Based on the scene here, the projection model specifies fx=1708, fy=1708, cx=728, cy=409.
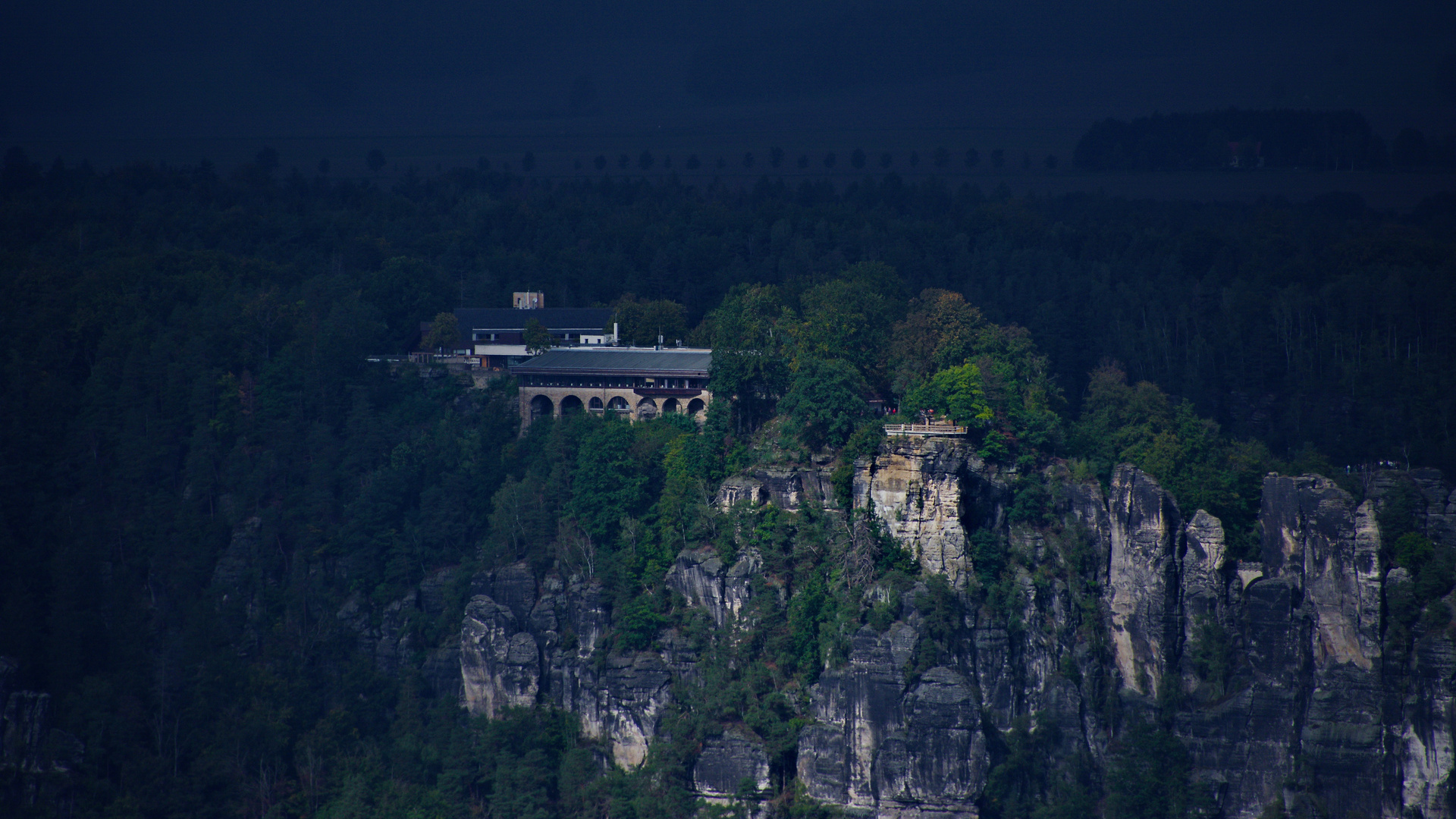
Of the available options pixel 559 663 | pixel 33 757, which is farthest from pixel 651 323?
pixel 33 757

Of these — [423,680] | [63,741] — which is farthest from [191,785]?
[423,680]

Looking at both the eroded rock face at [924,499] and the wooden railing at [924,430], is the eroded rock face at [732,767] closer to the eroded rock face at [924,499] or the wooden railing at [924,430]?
the eroded rock face at [924,499]

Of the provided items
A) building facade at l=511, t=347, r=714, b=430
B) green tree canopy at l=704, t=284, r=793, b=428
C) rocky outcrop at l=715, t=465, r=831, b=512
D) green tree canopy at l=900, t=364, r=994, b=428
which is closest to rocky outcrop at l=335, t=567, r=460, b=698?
building facade at l=511, t=347, r=714, b=430

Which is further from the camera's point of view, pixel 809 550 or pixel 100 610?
pixel 100 610

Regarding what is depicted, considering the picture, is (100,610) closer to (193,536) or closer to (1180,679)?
(193,536)

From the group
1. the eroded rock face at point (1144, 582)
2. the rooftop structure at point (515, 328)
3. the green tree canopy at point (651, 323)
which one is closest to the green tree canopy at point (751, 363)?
the green tree canopy at point (651, 323)

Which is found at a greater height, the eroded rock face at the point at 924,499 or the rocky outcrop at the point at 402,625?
the eroded rock face at the point at 924,499

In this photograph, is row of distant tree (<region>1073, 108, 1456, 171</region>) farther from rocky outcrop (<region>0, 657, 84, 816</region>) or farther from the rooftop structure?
rocky outcrop (<region>0, 657, 84, 816</region>)
